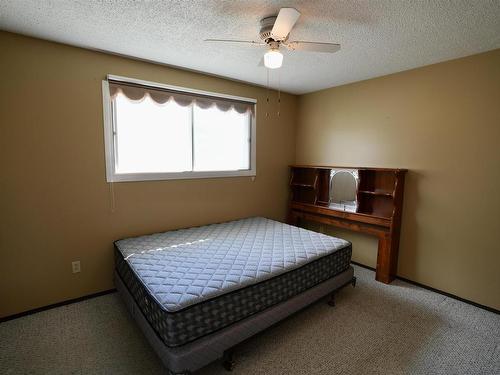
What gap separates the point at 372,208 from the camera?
10.5ft

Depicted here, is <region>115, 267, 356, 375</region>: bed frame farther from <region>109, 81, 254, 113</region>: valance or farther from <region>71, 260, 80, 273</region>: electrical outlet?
<region>109, 81, 254, 113</region>: valance

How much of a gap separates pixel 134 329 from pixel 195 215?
137 centimetres

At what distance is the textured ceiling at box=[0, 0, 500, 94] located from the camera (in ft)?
5.39

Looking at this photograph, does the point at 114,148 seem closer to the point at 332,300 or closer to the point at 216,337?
the point at 216,337

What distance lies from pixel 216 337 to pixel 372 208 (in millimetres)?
2472

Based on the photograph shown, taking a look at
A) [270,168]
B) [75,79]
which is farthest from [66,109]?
[270,168]

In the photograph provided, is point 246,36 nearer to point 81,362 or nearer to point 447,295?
point 81,362

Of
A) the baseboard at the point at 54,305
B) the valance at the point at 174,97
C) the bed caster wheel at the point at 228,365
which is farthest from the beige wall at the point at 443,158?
the baseboard at the point at 54,305

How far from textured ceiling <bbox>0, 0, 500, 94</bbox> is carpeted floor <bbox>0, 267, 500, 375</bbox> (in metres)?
2.33

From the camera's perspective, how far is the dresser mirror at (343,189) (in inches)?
128

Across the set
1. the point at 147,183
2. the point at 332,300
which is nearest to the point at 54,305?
the point at 147,183

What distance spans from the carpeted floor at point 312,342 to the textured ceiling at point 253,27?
7.66ft

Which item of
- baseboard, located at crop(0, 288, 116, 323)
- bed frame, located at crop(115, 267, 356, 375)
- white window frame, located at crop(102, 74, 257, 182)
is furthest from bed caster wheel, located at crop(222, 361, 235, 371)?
white window frame, located at crop(102, 74, 257, 182)

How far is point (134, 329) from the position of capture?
6.83 feet
